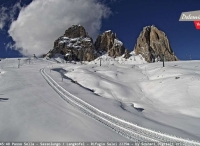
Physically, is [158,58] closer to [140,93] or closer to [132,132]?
[140,93]

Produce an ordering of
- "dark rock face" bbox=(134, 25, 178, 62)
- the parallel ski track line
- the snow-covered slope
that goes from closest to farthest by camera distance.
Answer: the parallel ski track line
the snow-covered slope
"dark rock face" bbox=(134, 25, 178, 62)

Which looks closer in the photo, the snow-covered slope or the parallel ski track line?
the parallel ski track line

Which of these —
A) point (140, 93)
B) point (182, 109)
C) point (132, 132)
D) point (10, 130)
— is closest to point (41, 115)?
point (10, 130)

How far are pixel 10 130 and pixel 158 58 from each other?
18759 cm
